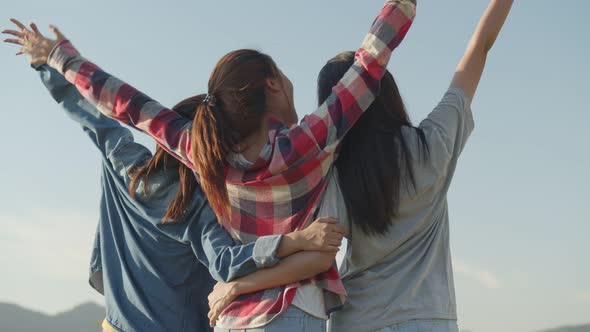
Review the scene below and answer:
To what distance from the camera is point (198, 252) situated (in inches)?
147

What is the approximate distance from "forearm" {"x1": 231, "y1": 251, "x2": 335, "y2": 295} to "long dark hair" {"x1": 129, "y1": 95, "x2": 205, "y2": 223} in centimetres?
59

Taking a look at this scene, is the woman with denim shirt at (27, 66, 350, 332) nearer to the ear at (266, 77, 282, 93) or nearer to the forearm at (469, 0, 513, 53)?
the ear at (266, 77, 282, 93)

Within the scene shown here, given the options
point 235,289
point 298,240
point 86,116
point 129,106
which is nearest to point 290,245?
point 298,240

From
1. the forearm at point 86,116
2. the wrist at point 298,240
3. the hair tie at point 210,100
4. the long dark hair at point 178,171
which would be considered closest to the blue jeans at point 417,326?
the wrist at point 298,240

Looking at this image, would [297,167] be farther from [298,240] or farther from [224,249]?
[224,249]

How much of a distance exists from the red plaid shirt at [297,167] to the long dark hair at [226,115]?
68mm

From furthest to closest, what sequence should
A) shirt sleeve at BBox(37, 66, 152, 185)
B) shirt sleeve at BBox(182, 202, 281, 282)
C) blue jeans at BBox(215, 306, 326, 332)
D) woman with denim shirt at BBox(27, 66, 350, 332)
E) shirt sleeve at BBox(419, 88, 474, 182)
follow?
shirt sleeve at BBox(37, 66, 152, 185)
woman with denim shirt at BBox(27, 66, 350, 332)
shirt sleeve at BBox(419, 88, 474, 182)
shirt sleeve at BBox(182, 202, 281, 282)
blue jeans at BBox(215, 306, 326, 332)

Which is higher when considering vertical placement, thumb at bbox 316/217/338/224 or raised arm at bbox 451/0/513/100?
raised arm at bbox 451/0/513/100

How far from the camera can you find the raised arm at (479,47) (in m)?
3.66

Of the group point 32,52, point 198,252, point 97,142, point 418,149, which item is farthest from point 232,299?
point 32,52

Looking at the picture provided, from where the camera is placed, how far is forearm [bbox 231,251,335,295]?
331 centimetres

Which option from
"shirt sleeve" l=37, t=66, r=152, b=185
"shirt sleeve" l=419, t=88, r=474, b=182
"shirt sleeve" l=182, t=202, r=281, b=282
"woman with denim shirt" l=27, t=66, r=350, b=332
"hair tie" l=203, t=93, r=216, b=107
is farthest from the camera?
"shirt sleeve" l=37, t=66, r=152, b=185

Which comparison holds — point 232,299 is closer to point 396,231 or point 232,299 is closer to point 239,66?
point 396,231

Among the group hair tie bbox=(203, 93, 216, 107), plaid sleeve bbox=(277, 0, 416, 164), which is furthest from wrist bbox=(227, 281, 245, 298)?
hair tie bbox=(203, 93, 216, 107)
